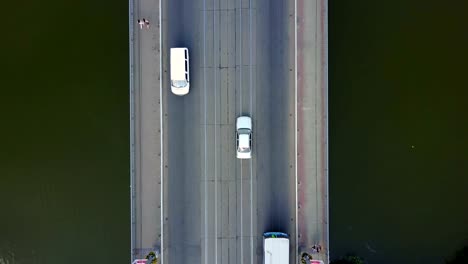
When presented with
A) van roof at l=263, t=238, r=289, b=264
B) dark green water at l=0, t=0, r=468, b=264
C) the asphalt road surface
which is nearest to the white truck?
van roof at l=263, t=238, r=289, b=264

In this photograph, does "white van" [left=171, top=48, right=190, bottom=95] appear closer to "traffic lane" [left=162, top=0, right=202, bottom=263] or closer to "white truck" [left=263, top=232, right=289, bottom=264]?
"traffic lane" [left=162, top=0, right=202, bottom=263]

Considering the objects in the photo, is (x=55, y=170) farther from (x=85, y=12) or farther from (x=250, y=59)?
(x=250, y=59)

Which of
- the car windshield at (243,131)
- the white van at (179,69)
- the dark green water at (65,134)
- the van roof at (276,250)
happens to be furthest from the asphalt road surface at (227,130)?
the dark green water at (65,134)
